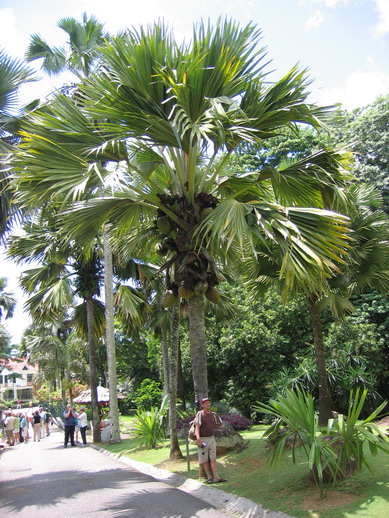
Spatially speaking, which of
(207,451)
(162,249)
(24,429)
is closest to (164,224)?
(162,249)

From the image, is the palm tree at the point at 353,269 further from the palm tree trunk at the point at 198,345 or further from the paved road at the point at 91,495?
the paved road at the point at 91,495

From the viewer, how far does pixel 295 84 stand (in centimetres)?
800

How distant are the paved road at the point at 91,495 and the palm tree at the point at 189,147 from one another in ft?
6.70

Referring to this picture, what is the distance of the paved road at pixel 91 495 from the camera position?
22.4 feet

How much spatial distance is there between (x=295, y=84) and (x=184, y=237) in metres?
3.12

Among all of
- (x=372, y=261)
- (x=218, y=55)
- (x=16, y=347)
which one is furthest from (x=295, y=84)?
(x=16, y=347)

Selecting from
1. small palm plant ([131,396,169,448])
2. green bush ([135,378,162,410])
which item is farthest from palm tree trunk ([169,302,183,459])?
green bush ([135,378,162,410])

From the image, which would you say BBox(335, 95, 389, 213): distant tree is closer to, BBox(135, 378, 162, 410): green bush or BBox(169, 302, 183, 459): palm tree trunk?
BBox(135, 378, 162, 410): green bush

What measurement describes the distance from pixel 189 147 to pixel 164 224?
138 centimetres

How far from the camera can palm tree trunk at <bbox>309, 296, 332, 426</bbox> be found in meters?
10.8

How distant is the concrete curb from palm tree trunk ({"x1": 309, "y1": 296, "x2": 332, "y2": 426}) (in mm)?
3530

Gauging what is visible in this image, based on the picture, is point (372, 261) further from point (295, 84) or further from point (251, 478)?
point (251, 478)

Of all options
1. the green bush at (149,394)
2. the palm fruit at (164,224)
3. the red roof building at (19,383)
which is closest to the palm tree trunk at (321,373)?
the palm fruit at (164,224)

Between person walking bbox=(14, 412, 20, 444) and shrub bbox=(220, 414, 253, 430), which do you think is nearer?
shrub bbox=(220, 414, 253, 430)
